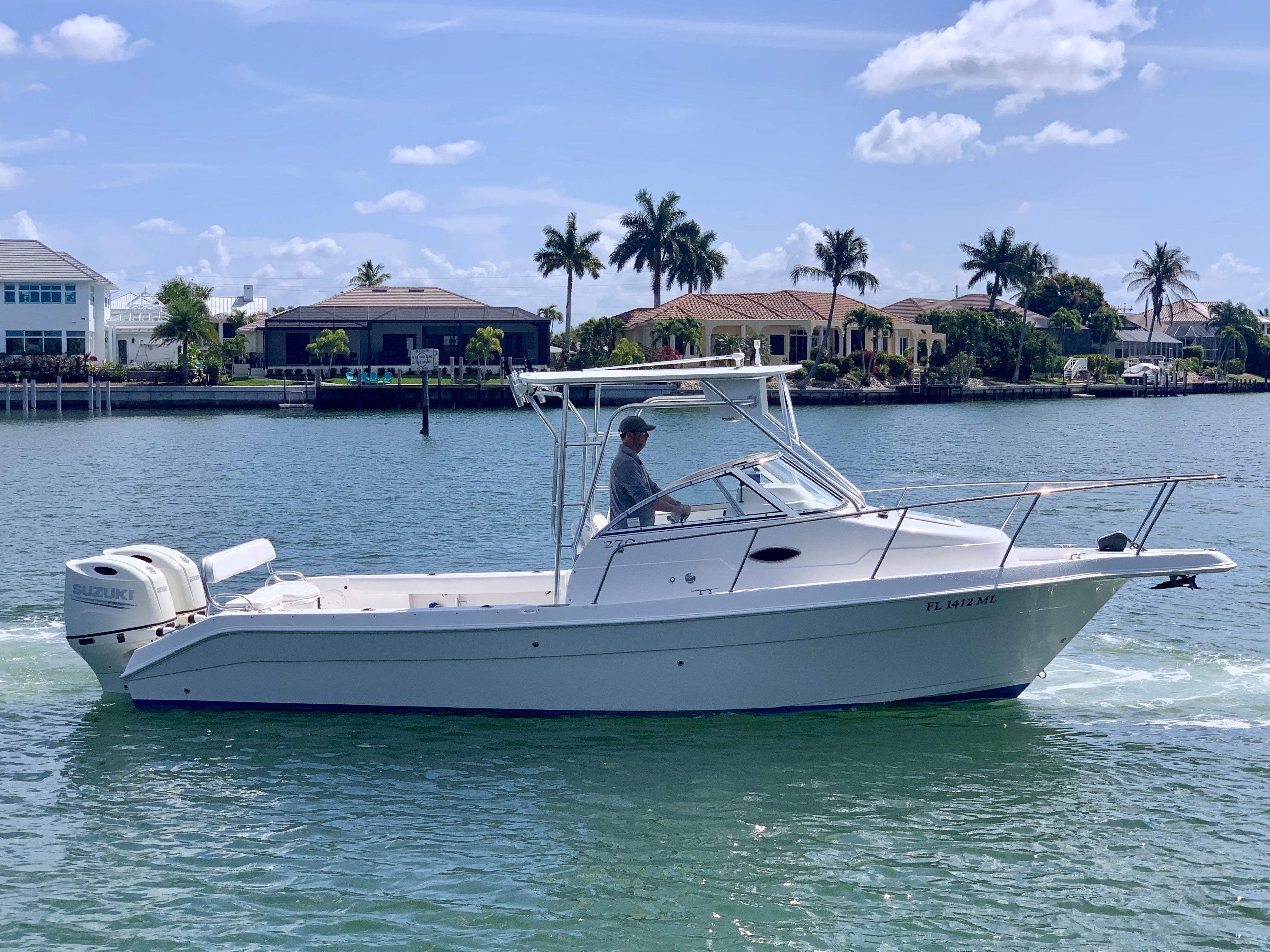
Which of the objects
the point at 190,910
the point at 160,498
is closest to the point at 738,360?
the point at 190,910

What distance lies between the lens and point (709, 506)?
9.50 meters

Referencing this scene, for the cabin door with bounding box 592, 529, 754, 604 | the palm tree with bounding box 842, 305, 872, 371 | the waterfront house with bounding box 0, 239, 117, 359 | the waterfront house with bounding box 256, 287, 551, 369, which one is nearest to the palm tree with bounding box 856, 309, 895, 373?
the palm tree with bounding box 842, 305, 872, 371

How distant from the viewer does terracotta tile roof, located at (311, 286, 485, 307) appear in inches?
3113

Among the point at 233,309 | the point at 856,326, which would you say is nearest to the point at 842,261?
the point at 856,326

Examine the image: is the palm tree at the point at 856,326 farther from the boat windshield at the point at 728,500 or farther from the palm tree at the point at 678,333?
the boat windshield at the point at 728,500

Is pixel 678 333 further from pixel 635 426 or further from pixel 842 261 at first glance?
pixel 635 426

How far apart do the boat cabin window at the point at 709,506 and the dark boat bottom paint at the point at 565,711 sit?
1.50 metres

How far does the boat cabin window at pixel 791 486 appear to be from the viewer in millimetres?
9484

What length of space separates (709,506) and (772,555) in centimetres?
65

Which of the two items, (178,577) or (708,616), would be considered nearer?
(708,616)

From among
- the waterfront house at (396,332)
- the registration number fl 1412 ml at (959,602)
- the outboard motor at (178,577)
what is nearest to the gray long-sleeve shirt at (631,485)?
the registration number fl 1412 ml at (959,602)

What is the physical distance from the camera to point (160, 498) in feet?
91.2

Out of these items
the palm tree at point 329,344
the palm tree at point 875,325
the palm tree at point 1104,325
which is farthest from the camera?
the palm tree at point 1104,325

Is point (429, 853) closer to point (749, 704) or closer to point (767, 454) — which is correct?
point (749, 704)
